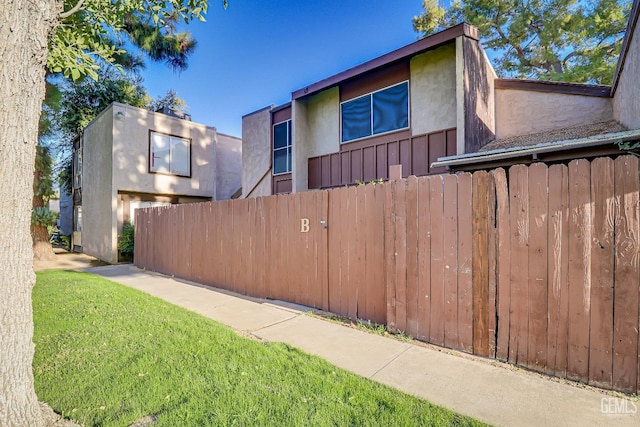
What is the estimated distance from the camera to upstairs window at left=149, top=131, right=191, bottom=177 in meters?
13.2

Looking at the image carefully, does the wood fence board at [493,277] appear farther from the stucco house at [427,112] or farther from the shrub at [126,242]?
the shrub at [126,242]

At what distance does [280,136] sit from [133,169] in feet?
20.0

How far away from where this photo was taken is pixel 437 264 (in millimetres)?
3777

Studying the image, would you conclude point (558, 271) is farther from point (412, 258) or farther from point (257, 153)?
point (257, 153)

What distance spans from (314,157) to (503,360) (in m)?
8.72

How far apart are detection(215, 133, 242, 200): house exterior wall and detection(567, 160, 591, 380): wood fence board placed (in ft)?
48.3

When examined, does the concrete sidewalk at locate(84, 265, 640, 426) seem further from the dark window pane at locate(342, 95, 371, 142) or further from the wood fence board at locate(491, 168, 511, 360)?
the dark window pane at locate(342, 95, 371, 142)

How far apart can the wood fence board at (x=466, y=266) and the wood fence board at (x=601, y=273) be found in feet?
3.24

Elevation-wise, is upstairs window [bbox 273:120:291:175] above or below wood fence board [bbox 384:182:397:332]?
above

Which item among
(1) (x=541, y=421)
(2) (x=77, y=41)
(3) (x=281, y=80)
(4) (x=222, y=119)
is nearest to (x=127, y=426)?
(1) (x=541, y=421)

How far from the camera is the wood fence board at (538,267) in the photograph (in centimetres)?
309

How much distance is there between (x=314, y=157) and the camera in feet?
36.1

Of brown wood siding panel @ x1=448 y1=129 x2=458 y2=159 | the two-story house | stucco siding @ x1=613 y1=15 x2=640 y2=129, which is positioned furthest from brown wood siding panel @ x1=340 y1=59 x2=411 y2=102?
stucco siding @ x1=613 y1=15 x2=640 y2=129

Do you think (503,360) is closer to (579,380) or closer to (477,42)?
(579,380)
